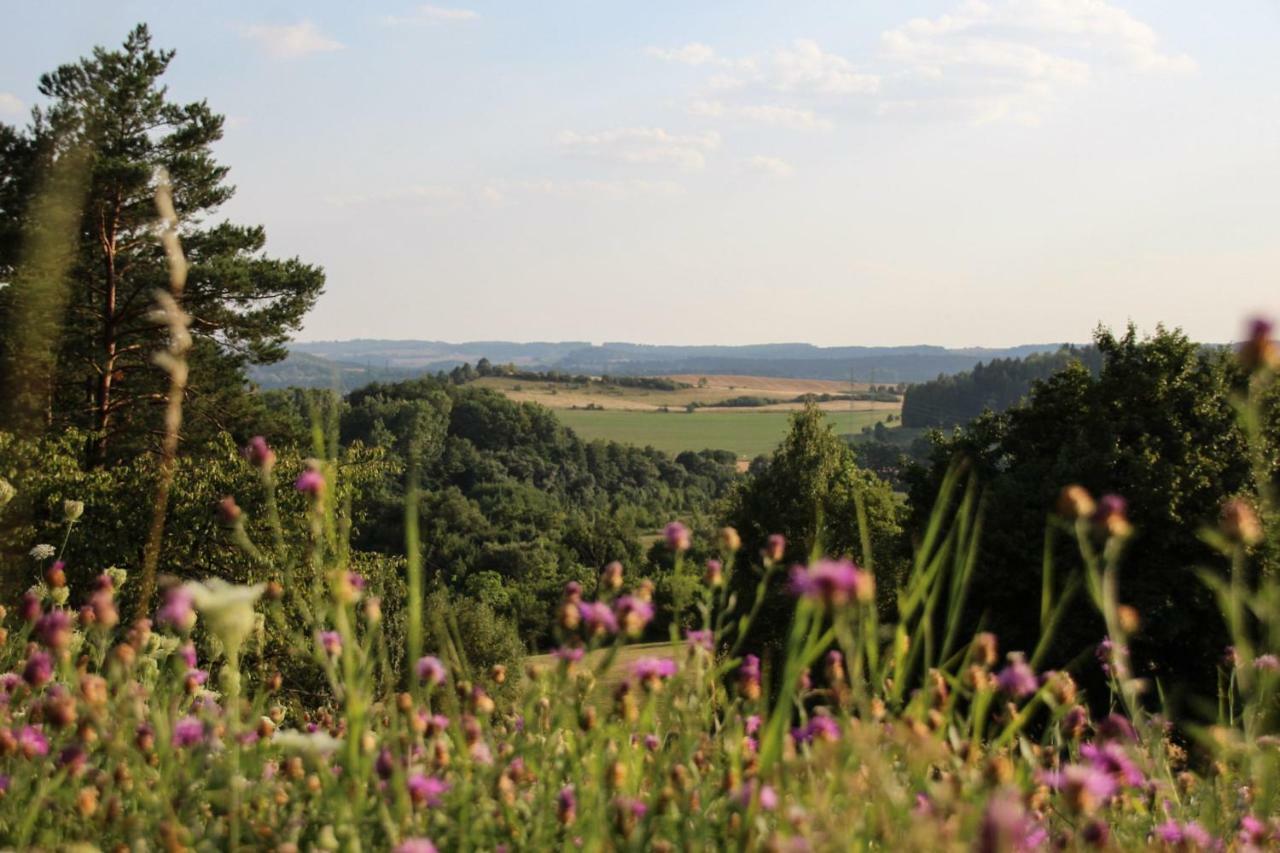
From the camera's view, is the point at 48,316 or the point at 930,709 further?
the point at 48,316

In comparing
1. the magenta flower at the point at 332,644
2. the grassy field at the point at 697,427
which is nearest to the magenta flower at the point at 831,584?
the magenta flower at the point at 332,644

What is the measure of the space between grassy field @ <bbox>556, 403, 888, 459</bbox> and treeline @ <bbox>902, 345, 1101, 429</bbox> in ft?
15.7

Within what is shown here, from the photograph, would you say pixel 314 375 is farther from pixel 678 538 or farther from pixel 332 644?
pixel 678 538

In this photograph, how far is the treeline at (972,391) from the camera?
94.8 m

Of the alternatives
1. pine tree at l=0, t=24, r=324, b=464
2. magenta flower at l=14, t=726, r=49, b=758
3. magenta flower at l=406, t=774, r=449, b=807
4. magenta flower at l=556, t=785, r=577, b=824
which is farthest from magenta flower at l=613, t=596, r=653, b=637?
pine tree at l=0, t=24, r=324, b=464

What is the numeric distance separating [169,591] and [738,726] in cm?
108

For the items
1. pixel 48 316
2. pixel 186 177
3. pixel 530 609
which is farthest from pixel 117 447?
pixel 530 609

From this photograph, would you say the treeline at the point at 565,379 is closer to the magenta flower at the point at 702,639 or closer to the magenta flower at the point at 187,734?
the magenta flower at the point at 187,734

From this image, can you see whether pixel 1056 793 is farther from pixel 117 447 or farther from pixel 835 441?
pixel 835 441

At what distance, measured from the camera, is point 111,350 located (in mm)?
17359

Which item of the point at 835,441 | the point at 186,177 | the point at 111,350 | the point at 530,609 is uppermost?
the point at 186,177

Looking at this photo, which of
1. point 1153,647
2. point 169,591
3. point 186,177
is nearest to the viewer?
point 169,591

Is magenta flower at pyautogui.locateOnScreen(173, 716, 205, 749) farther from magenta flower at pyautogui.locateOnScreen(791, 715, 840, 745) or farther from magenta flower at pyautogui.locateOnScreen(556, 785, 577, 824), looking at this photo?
magenta flower at pyautogui.locateOnScreen(791, 715, 840, 745)

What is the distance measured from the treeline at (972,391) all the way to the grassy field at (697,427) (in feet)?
15.7
